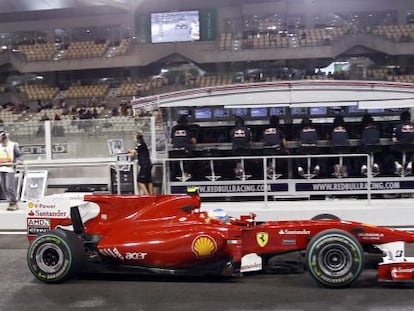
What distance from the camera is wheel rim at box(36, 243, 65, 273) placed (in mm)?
6332

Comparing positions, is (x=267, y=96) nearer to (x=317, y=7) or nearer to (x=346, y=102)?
(x=346, y=102)

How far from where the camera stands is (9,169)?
36.1ft

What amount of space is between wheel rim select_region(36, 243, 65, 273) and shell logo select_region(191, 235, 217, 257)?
4.95 ft

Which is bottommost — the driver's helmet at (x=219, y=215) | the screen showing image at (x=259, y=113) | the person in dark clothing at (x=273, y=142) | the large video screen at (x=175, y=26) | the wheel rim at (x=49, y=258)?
the wheel rim at (x=49, y=258)

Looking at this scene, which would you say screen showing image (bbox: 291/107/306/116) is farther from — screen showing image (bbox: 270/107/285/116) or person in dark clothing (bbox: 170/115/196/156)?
person in dark clothing (bbox: 170/115/196/156)

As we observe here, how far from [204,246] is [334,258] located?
138 cm

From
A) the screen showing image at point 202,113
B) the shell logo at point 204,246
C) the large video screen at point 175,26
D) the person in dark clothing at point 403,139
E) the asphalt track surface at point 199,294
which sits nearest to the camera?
the asphalt track surface at point 199,294

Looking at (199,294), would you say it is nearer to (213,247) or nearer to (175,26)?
(213,247)

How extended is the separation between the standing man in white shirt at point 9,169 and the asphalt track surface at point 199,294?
4.29 meters

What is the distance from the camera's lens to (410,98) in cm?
1115

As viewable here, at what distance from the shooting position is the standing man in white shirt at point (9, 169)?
10.9 metres

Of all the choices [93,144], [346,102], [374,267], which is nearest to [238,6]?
[93,144]

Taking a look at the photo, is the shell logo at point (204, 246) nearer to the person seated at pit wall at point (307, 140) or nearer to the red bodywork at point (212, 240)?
the red bodywork at point (212, 240)

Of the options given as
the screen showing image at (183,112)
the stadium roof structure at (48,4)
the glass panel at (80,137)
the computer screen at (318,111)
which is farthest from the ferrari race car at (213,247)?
the stadium roof structure at (48,4)
